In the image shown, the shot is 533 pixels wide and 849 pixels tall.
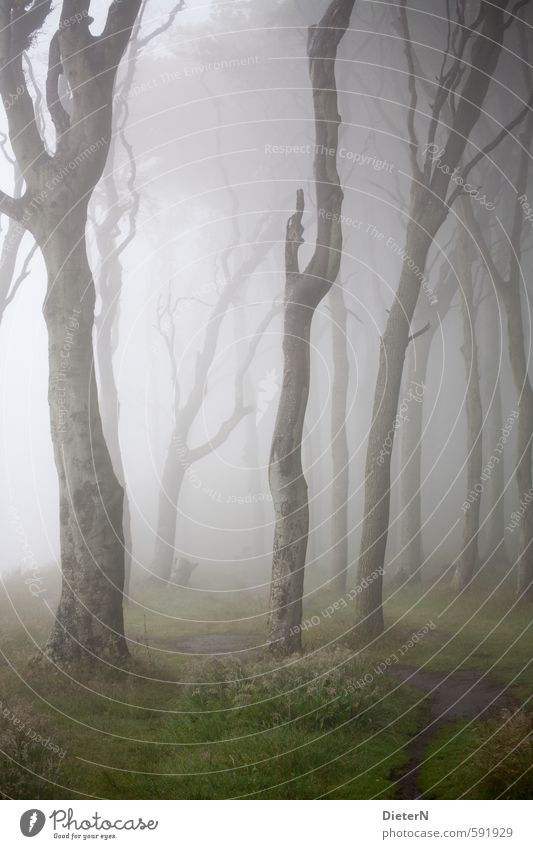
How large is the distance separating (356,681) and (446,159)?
1148cm

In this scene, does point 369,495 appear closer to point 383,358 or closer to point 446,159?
point 383,358

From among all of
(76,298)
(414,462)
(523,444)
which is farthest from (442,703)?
(414,462)

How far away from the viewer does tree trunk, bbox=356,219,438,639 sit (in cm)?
1512

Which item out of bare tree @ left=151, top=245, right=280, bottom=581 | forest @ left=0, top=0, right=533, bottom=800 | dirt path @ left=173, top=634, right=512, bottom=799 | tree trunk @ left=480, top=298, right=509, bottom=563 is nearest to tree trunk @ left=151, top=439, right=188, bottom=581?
bare tree @ left=151, top=245, right=280, bottom=581

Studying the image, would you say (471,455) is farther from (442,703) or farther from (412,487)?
(442,703)

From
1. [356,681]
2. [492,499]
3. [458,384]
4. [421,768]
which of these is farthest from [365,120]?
[458,384]

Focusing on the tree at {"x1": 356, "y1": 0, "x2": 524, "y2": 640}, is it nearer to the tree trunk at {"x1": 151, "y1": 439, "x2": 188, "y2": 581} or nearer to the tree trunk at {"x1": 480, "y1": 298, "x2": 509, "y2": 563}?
the tree trunk at {"x1": 480, "y1": 298, "x2": 509, "y2": 563}

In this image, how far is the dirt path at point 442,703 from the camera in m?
8.11

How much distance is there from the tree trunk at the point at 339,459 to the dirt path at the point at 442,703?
9.99 meters

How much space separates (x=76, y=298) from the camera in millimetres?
12164

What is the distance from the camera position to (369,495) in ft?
51.0

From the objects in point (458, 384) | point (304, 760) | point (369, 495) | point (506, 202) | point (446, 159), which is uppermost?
point (458, 384)

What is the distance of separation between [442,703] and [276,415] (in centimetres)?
971
